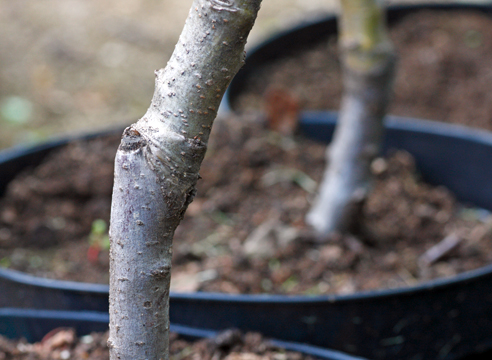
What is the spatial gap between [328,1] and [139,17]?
132 centimetres

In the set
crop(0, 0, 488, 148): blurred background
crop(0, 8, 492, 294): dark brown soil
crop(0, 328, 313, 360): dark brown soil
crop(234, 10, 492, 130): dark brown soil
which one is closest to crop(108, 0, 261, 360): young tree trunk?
crop(0, 328, 313, 360): dark brown soil

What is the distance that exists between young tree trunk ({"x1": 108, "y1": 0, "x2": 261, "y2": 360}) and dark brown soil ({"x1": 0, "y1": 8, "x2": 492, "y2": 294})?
2.14 feet

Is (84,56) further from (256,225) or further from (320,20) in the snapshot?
(256,225)

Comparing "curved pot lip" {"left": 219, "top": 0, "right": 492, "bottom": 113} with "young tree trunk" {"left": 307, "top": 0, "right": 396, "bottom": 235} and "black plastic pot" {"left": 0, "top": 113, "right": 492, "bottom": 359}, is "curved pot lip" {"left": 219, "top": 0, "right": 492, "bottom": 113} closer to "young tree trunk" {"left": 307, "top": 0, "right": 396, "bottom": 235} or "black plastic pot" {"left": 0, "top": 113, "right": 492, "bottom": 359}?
"young tree trunk" {"left": 307, "top": 0, "right": 396, "bottom": 235}

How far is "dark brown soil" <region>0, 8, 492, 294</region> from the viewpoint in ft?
4.30

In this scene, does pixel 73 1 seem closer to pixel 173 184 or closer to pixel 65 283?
pixel 65 283

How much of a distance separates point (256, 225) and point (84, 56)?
2.09 meters

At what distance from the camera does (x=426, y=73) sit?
2.38 meters

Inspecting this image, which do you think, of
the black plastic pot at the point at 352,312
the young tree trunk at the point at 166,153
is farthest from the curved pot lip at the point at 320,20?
the young tree trunk at the point at 166,153

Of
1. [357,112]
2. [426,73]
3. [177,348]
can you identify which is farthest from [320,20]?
[177,348]

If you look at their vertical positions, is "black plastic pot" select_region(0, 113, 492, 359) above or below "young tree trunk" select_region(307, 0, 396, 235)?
below

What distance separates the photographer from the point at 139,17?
11.6 ft

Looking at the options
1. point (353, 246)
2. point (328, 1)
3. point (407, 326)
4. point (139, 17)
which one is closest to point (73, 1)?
point (139, 17)

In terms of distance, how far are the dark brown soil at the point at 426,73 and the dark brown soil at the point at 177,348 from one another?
1.34 metres
